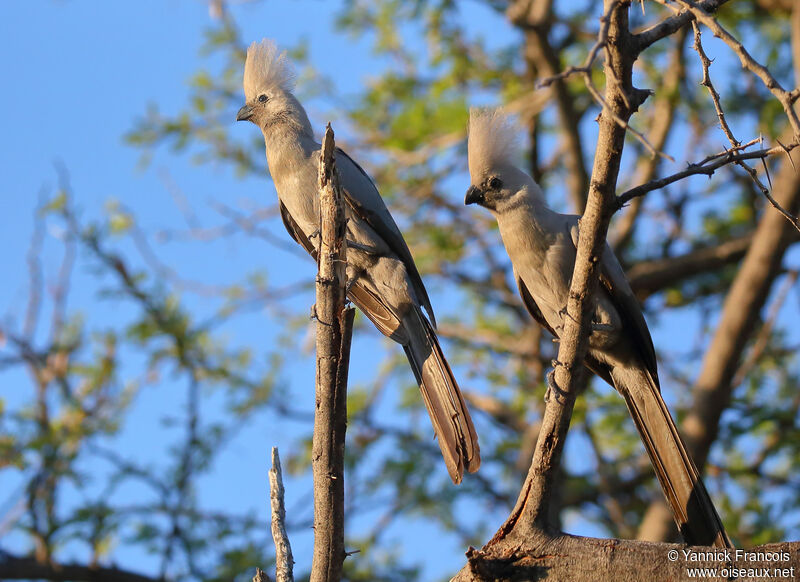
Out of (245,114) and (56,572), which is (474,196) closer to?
(245,114)

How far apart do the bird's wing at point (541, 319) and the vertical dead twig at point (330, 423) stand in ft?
4.78

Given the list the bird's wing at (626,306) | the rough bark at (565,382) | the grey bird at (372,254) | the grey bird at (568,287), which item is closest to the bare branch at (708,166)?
the rough bark at (565,382)

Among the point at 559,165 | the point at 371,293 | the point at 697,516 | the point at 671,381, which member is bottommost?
the point at 697,516

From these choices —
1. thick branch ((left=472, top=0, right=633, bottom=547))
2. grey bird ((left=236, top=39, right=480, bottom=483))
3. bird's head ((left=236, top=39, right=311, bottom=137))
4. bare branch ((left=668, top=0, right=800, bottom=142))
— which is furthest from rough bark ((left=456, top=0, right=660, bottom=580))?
bird's head ((left=236, top=39, right=311, bottom=137))

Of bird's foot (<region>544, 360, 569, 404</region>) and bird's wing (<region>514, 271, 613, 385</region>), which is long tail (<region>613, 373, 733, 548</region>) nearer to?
bird's wing (<region>514, 271, 613, 385</region>)

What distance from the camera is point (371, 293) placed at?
4.43 m

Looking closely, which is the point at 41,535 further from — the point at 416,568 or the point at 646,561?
the point at 646,561

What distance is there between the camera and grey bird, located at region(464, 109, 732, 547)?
3873 millimetres

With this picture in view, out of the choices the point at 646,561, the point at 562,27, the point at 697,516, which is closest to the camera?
the point at 646,561

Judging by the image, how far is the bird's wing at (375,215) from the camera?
4.28 meters

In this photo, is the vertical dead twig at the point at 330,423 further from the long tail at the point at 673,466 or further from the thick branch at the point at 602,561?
the long tail at the point at 673,466

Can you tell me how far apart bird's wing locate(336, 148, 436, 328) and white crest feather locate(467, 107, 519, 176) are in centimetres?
54

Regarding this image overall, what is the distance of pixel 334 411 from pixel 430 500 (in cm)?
506

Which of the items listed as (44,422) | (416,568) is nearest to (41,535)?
(44,422)
